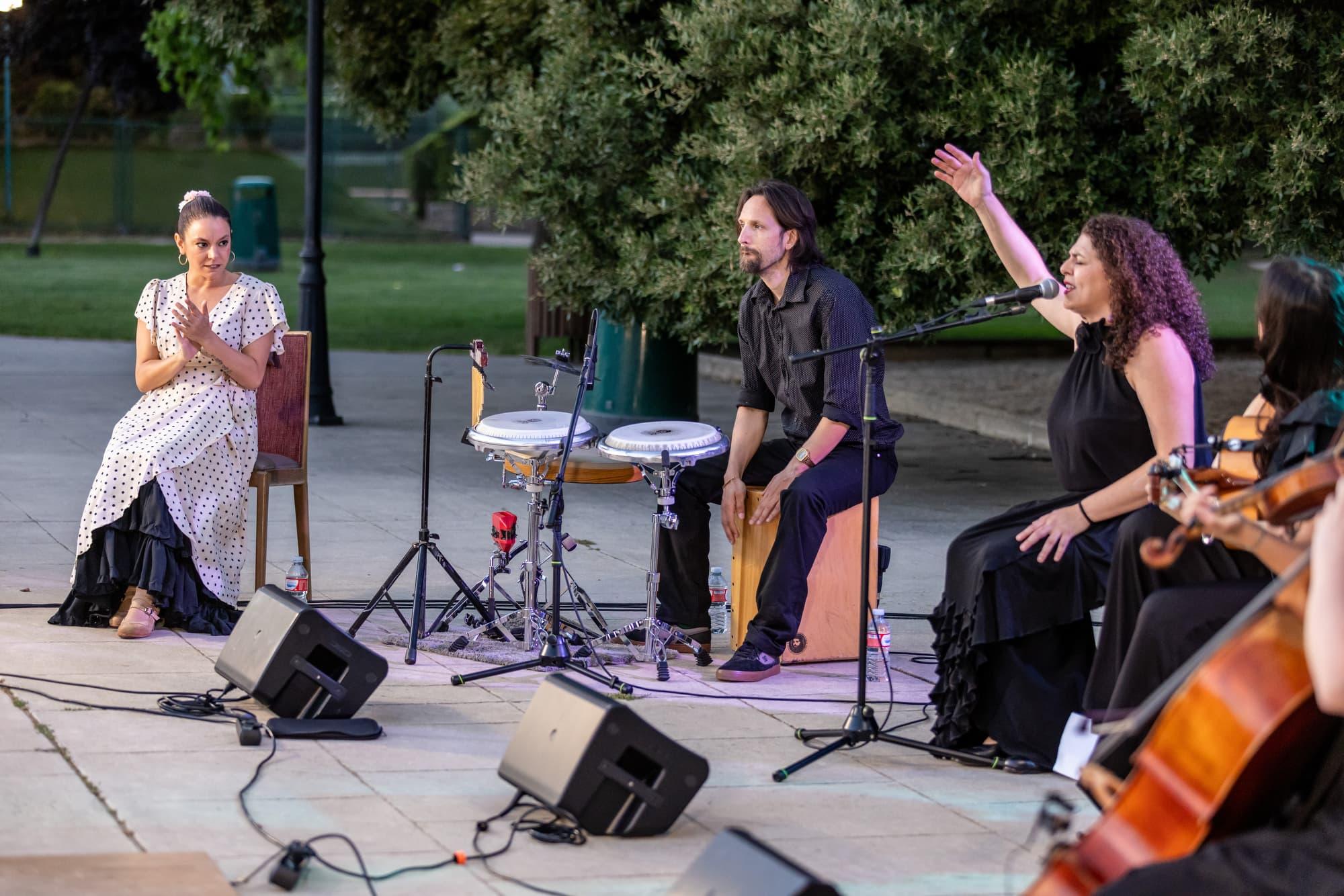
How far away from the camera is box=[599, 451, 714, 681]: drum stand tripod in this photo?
626 cm

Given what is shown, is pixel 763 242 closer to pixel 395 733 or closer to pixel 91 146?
pixel 395 733

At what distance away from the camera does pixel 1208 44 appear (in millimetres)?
8867

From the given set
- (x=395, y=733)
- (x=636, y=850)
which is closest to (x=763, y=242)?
(x=395, y=733)

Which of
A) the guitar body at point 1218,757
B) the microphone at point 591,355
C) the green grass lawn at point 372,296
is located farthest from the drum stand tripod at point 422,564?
the green grass lawn at point 372,296

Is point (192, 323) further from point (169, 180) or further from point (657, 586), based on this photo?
point (169, 180)

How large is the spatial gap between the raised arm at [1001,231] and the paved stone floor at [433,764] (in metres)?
1.39

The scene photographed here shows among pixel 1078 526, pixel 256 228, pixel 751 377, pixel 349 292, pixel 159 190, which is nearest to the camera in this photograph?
pixel 1078 526

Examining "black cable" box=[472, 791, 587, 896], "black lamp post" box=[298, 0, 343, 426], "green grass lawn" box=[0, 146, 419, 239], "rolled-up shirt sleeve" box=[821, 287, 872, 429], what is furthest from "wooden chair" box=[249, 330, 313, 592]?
"green grass lawn" box=[0, 146, 419, 239]

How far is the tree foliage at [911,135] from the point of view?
915cm

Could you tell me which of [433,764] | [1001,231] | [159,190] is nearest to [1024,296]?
[1001,231]

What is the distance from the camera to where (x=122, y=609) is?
6645 mm

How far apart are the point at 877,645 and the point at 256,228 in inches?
930

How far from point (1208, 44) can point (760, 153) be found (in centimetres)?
233

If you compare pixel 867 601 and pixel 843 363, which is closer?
pixel 867 601
